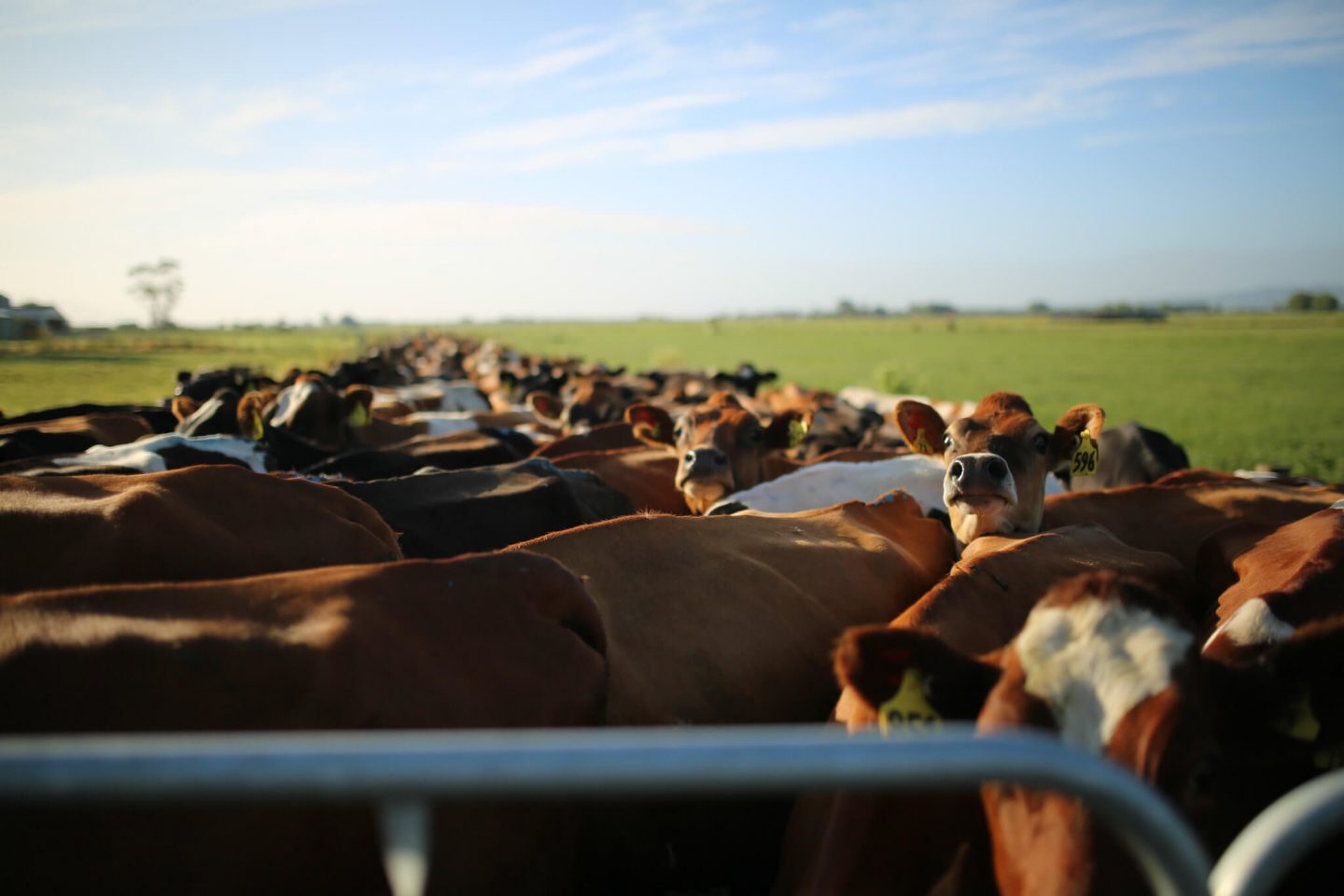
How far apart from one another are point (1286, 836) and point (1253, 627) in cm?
239

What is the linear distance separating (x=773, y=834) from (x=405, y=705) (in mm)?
1601

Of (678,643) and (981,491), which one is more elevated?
(981,491)

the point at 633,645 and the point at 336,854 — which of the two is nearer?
the point at 336,854

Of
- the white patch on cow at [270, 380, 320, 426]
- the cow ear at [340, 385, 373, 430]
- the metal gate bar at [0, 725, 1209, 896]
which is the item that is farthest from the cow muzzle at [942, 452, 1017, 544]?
the white patch on cow at [270, 380, 320, 426]

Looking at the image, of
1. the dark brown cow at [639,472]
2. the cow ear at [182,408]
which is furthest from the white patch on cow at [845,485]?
the cow ear at [182,408]

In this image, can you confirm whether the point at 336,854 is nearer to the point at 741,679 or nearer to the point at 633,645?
the point at 633,645

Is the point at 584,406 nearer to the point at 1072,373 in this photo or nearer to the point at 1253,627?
the point at 1253,627

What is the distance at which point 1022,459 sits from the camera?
495 centimetres

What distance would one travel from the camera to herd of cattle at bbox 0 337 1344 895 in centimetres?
194

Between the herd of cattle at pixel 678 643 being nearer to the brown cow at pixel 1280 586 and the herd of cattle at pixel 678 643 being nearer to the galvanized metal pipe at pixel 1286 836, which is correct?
the brown cow at pixel 1280 586

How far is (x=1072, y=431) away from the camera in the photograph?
5.34m

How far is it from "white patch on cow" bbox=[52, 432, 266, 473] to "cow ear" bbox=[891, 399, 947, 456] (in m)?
3.96

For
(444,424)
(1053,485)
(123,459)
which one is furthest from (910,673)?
(444,424)

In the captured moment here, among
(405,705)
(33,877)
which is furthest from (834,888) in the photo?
(33,877)
